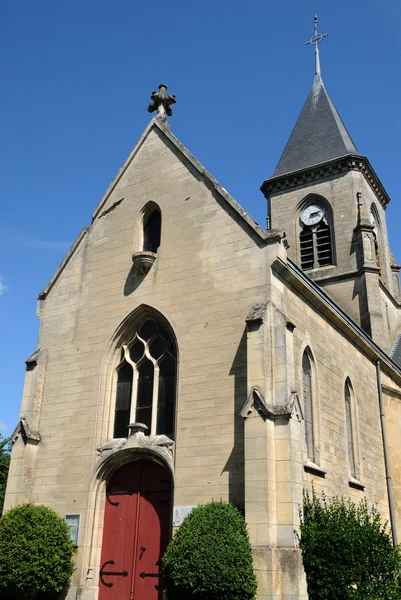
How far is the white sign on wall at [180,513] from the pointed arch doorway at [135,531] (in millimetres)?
645

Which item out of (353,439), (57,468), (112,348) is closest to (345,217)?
(353,439)

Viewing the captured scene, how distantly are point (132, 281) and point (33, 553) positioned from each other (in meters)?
6.60

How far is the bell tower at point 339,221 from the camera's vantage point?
25891 mm

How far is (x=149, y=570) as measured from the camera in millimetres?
12609

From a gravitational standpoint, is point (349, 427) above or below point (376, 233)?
below

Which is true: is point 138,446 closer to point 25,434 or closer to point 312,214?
point 25,434

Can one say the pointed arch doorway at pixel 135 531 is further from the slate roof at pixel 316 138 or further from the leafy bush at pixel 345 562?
the slate roof at pixel 316 138

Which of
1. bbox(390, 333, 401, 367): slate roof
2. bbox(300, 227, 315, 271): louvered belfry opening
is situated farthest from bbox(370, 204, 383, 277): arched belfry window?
bbox(390, 333, 401, 367): slate roof

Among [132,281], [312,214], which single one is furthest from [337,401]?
[312,214]

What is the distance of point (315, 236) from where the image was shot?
1117 inches

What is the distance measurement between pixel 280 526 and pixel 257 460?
1244 mm

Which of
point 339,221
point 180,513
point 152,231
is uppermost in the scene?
point 339,221

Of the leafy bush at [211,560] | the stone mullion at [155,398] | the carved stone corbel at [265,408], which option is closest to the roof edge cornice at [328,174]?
the stone mullion at [155,398]

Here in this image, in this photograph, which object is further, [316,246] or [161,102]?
[316,246]
